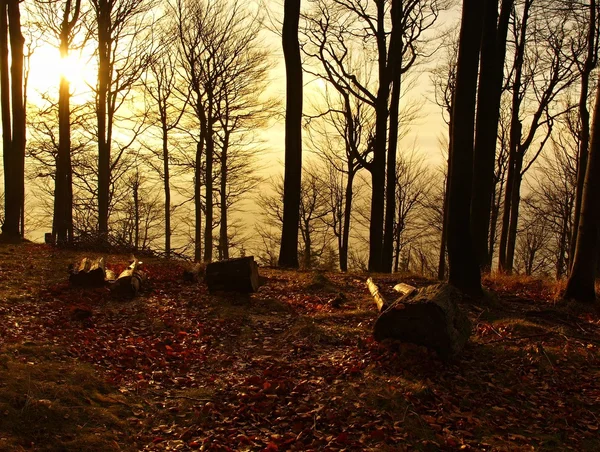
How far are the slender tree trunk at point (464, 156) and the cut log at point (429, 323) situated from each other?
7.29 ft

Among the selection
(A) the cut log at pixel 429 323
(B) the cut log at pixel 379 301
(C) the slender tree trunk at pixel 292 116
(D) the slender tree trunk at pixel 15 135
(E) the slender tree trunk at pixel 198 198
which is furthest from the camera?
(E) the slender tree trunk at pixel 198 198

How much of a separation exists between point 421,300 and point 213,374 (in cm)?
291

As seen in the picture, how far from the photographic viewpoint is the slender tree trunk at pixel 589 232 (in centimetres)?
867

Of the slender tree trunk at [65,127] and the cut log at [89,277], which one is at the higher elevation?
the slender tree trunk at [65,127]

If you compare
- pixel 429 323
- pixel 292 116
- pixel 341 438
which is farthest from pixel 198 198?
pixel 341 438

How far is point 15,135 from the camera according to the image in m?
16.0

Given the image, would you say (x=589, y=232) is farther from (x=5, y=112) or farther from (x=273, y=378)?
(x=5, y=112)

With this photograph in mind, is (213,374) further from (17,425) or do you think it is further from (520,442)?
(520,442)

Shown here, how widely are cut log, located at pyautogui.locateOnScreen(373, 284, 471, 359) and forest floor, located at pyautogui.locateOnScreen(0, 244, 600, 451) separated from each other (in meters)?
0.20

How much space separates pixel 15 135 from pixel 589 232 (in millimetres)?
16831

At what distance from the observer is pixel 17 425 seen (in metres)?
4.34

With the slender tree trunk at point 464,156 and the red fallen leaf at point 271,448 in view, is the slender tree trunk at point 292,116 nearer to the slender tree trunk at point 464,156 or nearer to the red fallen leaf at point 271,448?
the slender tree trunk at point 464,156

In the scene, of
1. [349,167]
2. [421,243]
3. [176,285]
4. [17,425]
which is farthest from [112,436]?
[421,243]

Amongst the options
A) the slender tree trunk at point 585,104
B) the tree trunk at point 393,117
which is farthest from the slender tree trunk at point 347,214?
the slender tree trunk at point 585,104
